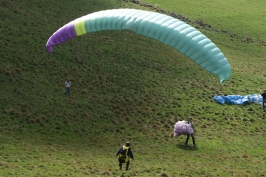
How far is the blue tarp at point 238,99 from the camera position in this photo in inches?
1369

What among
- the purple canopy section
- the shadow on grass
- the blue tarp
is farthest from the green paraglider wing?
the blue tarp

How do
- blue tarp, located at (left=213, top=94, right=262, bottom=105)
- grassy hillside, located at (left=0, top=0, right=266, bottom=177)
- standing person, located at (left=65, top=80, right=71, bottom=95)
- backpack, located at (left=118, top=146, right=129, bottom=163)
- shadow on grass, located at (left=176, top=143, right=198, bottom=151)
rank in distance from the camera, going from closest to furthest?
backpack, located at (left=118, top=146, right=129, bottom=163)
grassy hillside, located at (left=0, top=0, right=266, bottom=177)
shadow on grass, located at (left=176, top=143, right=198, bottom=151)
standing person, located at (left=65, top=80, right=71, bottom=95)
blue tarp, located at (left=213, top=94, right=262, bottom=105)

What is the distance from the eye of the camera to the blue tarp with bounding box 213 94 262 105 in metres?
34.8

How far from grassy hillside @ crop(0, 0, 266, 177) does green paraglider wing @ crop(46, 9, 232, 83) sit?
508 cm

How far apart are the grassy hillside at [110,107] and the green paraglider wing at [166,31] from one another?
5078 mm

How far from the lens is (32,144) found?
78.9 feet

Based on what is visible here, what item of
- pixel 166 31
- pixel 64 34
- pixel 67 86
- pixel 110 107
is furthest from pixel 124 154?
pixel 67 86

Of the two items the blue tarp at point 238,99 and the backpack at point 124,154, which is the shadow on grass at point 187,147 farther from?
the blue tarp at point 238,99

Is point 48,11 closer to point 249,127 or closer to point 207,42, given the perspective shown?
point 249,127

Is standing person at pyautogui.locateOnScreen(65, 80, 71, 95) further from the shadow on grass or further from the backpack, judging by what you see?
the backpack

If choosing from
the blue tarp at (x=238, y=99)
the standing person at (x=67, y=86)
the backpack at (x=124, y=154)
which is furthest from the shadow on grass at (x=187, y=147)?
the standing person at (x=67, y=86)

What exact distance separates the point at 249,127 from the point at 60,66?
16054 mm

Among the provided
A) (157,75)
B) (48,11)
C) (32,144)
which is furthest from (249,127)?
(48,11)

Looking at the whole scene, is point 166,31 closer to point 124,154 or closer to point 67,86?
point 124,154
